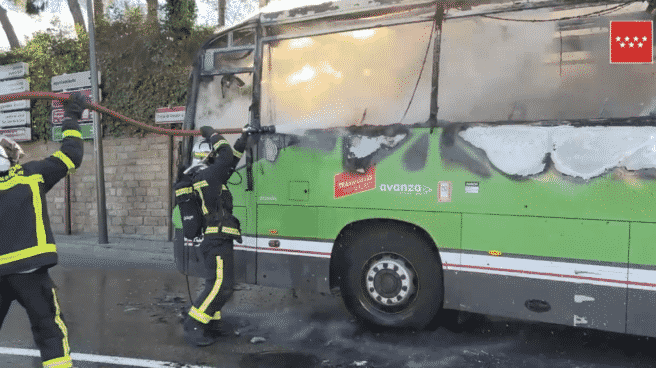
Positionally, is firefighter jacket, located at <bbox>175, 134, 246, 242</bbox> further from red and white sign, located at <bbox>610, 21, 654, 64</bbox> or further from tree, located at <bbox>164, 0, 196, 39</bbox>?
tree, located at <bbox>164, 0, 196, 39</bbox>

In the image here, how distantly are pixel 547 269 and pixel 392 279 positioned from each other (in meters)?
1.34

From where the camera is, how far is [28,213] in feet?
11.7

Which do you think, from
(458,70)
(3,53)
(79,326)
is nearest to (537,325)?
(458,70)

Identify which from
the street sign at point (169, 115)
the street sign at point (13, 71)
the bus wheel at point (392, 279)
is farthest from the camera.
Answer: the street sign at point (13, 71)

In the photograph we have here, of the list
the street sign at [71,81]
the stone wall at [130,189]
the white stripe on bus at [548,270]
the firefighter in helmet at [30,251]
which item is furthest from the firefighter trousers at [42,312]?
the street sign at [71,81]

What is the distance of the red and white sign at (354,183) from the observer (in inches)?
195

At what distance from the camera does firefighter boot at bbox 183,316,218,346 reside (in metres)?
4.77

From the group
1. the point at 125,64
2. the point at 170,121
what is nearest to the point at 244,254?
the point at 170,121

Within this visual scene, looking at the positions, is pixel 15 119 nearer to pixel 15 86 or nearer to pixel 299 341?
pixel 15 86

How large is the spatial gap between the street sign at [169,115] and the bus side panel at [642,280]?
31.2 feet

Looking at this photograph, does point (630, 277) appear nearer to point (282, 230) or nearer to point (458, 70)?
point (458, 70)

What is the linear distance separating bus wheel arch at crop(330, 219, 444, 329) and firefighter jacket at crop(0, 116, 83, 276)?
2521 mm

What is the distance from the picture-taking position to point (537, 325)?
534 centimetres

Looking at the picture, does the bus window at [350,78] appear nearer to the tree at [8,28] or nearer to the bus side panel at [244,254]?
the bus side panel at [244,254]
